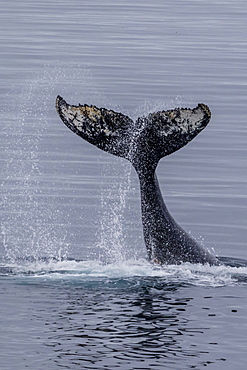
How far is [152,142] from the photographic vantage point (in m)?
12.7

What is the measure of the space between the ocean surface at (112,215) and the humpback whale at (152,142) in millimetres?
222

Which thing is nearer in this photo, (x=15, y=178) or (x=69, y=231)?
(x=69, y=231)

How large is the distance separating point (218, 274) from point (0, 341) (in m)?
3.13

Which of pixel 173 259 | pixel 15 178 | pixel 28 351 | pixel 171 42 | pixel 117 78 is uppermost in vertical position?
pixel 171 42

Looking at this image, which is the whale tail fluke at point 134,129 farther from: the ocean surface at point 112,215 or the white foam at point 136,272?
the ocean surface at point 112,215

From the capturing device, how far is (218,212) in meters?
16.4

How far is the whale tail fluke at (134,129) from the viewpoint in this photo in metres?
12.4

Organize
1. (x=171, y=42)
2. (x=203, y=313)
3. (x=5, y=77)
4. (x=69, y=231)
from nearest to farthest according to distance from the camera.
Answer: (x=203, y=313)
(x=69, y=231)
(x=5, y=77)
(x=171, y=42)

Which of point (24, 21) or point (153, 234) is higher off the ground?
point (24, 21)

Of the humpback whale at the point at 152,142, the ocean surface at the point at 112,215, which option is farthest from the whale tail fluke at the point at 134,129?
the ocean surface at the point at 112,215

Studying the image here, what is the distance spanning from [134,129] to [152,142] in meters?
0.25

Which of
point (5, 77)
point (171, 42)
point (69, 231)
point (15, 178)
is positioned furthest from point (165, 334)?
point (171, 42)

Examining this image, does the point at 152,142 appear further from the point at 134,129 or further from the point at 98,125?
the point at 98,125

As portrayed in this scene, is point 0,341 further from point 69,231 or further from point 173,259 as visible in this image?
point 69,231
